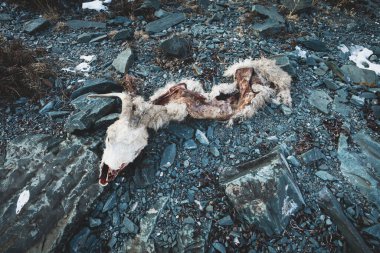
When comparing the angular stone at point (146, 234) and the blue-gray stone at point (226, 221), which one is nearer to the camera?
the angular stone at point (146, 234)

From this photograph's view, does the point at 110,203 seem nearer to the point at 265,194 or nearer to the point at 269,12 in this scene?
the point at 265,194

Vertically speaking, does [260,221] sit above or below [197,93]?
below

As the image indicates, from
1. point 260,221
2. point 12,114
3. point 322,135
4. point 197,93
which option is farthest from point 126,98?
point 322,135

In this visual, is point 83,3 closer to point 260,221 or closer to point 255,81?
point 255,81

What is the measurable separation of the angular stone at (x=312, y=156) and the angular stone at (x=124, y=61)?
10.5 feet

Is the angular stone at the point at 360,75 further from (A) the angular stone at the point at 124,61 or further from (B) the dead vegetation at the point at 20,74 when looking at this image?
(B) the dead vegetation at the point at 20,74

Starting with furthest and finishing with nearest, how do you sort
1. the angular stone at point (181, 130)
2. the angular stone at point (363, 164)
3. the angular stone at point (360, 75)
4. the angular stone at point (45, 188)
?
the angular stone at point (360, 75) → the angular stone at point (181, 130) → the angular stone at point (363, 164) → the angular stone at point (45, 188)

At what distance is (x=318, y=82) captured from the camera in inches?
185

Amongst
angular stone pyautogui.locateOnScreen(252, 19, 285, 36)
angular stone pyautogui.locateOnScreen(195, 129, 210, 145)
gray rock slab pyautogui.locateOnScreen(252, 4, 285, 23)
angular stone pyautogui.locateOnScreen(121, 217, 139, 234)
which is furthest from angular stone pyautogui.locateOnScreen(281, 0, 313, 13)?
angular stone pyautogui.locateOnScreen(121, 217, 139, 234)

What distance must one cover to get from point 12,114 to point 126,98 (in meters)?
1.87

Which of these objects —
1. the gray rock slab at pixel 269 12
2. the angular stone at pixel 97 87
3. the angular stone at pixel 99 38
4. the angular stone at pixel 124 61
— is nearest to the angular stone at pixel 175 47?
the angular stone at pixel 124 61

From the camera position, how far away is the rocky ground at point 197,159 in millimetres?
2984

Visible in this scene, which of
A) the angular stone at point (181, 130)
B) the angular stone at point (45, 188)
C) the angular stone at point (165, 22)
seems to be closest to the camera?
the angular stone at point (45, 188)

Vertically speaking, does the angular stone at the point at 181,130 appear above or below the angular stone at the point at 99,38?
below
